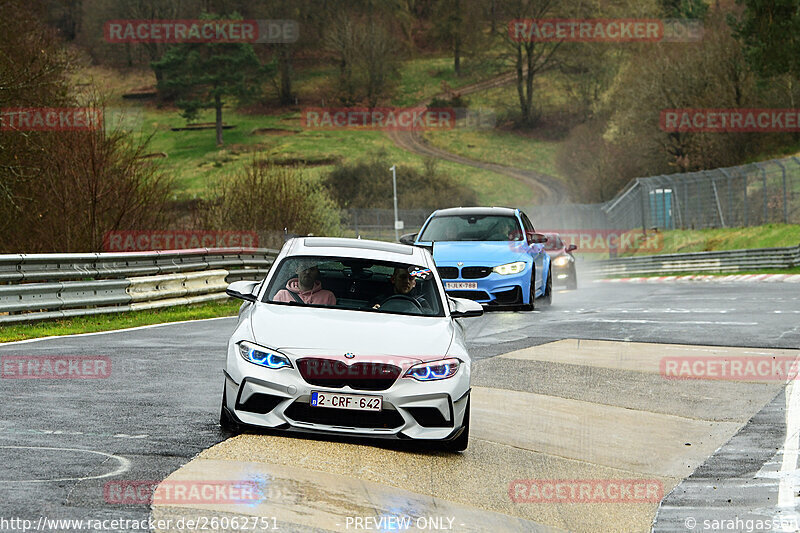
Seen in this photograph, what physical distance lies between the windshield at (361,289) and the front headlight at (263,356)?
0.94 m

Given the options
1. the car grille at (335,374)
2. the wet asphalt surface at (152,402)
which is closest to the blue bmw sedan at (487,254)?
the wet asphalt surface at (152,402)

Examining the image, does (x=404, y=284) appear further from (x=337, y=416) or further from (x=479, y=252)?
(x=479, y=252)

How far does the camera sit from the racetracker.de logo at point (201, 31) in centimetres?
11706

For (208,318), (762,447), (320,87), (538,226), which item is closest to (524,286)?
(208,318)

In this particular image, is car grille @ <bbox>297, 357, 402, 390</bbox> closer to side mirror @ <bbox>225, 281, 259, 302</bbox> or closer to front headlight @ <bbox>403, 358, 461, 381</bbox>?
front headlight @ <bbox>403, 358, 461, 381</bbox>

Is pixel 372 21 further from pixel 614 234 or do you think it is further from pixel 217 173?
pixel 614 234

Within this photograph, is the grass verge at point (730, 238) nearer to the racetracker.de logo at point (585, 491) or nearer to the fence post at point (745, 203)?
the fence post at point (745, 203)

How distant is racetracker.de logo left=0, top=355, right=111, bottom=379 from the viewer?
35.3 feet

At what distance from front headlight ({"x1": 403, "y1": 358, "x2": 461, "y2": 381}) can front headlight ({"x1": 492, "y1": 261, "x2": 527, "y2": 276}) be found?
998 cm

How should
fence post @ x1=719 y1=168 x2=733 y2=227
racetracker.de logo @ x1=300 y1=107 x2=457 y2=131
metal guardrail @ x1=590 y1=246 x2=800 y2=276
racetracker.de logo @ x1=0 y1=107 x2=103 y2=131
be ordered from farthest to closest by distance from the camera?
1. racetracker.de logo @ x1=300 y1=107 x2=457 y2=131
2. fence post @ x1=719 y1=168 x2=733 y2=227
3. metal guardrail @ x1=590 y1=246 x2=800 y2=276
4. racetracker.de logo @ x1=0 y1=107 x2=103 y2=131

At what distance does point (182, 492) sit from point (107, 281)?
13199 mm

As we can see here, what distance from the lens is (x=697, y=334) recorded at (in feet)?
52.4

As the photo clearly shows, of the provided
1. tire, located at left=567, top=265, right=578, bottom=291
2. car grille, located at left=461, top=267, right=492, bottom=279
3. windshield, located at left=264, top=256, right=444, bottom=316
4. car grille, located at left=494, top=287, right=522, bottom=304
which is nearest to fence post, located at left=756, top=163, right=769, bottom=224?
tire, located at left=567, top=265, right=578, bottom=291

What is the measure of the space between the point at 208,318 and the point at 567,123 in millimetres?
109785
